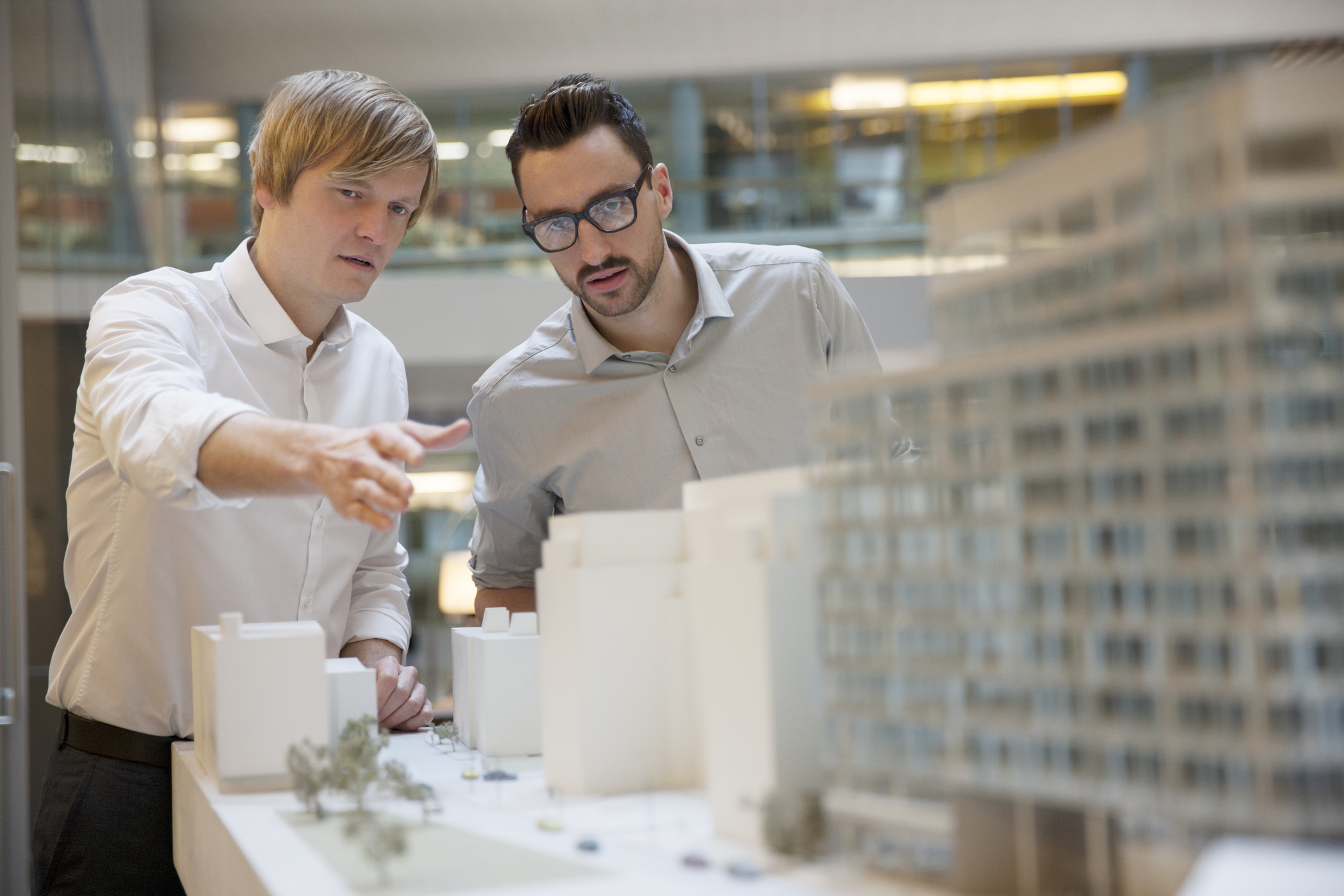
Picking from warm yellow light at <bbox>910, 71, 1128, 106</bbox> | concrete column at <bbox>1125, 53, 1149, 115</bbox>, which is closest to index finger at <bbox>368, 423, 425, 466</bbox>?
warm yellow light at <bbox>910, 71, 1128, 106</bbox>

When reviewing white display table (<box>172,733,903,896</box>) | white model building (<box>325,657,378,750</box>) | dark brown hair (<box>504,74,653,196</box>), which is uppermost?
dark brown hair (<box>504,74,653,196</box>)

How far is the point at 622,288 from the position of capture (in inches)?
101

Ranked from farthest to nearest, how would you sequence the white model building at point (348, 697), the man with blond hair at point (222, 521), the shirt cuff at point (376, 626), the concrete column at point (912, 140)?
the concrete column at point (912, 140), the shirt cuff at point (376, 626), the man with blond hair at point (222, 521), the white model building at point (348, 697)

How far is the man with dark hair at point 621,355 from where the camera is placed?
2.53 m

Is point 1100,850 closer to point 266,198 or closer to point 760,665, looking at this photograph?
point 760,665

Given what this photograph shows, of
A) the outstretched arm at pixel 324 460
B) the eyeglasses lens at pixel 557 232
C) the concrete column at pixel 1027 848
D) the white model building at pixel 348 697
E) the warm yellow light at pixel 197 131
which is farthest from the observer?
the warm yellow light at pixel 197 131

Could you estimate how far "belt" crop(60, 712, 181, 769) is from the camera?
2123 mm

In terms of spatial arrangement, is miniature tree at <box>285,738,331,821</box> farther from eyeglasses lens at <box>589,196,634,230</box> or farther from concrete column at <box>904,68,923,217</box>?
concrete column at <box>904,68,923,217</box>

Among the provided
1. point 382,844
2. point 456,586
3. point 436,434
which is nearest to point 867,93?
point 456,586

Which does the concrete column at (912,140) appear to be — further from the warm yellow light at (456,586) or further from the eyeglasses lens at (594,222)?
the eyeglasses lens at (594,222)

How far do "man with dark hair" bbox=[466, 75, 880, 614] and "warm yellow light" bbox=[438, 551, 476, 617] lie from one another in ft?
14.4

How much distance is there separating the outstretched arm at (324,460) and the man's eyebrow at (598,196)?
105cm

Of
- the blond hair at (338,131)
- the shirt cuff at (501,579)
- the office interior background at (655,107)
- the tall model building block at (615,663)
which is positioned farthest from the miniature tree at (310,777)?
the office interior background at (655,107)

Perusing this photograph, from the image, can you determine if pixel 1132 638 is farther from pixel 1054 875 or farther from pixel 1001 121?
pixel 1001 121
